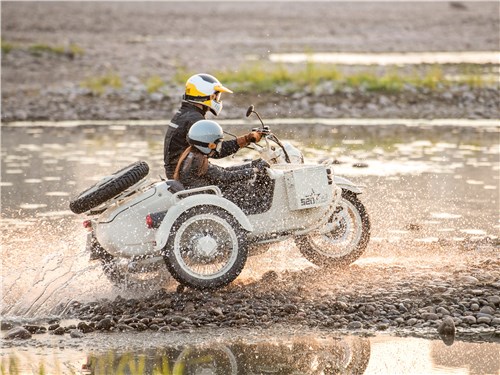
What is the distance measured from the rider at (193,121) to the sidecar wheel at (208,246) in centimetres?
80

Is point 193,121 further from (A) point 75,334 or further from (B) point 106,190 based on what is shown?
(A) point 75,334

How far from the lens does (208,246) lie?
11312 millimetres

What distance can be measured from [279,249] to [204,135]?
6.58 feet

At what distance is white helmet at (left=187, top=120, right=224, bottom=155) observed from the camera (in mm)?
11539

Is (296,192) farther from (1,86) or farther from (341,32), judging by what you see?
(341,32)

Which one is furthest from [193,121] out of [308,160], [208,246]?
[308,160]

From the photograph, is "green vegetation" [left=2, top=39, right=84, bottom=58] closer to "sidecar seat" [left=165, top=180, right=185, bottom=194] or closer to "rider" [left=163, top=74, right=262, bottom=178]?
"rider" [left=163, top=74, right=262, bottom=178]

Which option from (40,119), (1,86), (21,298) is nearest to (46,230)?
(21,298)

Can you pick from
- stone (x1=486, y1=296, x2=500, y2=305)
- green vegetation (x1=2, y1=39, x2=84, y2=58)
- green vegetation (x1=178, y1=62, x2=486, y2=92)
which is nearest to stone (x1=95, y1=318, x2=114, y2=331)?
stone (x1=486, y1=296, x2=500, y2=305)

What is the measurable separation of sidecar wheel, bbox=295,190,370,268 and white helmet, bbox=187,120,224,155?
1.54m

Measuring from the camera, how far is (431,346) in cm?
991

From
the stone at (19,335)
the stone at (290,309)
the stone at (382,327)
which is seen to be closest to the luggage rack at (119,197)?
the stone at (19,335)

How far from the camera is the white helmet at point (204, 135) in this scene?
37.9ft

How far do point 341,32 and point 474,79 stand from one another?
91.8 feet
